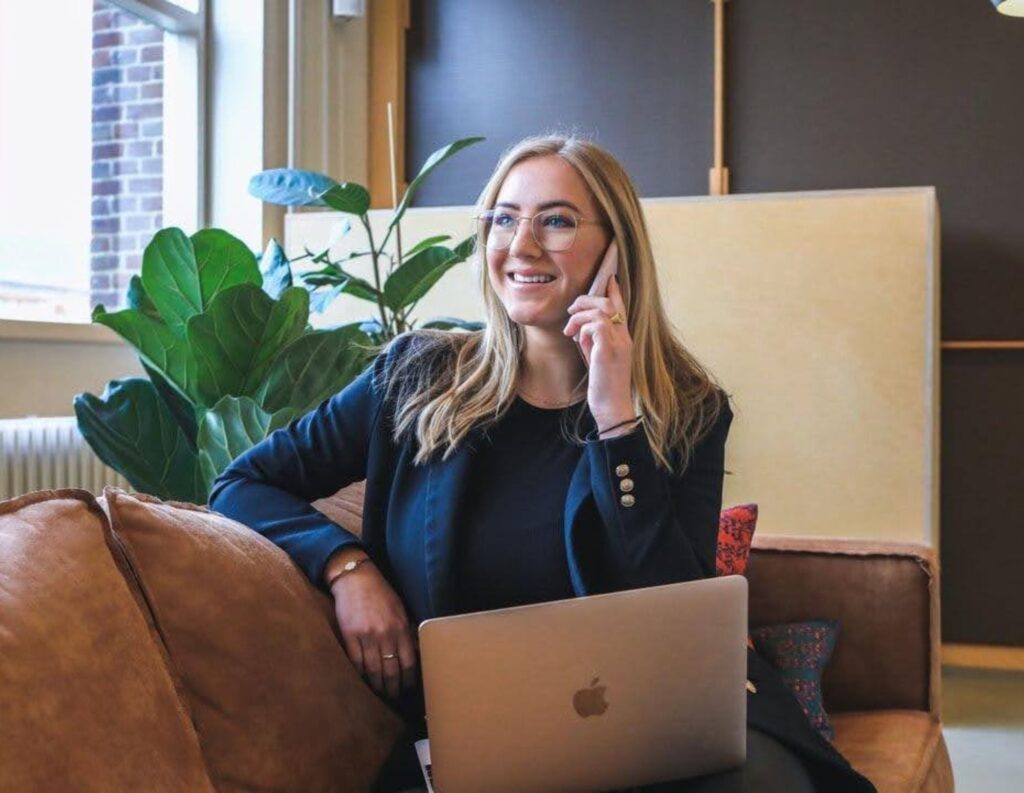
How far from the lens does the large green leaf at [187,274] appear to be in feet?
8.17

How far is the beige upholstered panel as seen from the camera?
3248 mm

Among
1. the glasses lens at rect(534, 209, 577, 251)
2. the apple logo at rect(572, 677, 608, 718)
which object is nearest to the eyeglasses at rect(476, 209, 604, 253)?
the glasses lens at rect(534, 209, 577, 251)

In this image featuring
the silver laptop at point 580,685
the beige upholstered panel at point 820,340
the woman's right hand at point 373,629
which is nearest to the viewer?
the silver laptop at point 580,685

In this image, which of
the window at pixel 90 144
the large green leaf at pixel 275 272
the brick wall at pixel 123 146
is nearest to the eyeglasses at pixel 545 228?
the large green leaf at pixel 275 272

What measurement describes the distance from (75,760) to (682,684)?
606 mm

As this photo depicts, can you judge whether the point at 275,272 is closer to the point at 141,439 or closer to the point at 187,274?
the point at 187,274

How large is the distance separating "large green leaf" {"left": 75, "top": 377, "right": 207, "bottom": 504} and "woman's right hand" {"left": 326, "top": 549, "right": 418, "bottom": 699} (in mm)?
1155

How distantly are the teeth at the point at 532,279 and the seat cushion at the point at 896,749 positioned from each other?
830mm

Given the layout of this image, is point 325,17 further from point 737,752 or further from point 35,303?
point 737,752

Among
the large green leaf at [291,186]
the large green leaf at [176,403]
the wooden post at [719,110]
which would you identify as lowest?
the large green leaf at [176,403]

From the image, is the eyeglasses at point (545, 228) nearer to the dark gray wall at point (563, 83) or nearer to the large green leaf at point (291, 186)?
the large green leaf at point (291, 186)

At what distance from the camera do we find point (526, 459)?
1704 millimetres

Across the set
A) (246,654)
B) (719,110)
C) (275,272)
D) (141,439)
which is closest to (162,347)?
(141,439)

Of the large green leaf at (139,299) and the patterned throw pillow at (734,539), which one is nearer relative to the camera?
the patterned throw pillow at (734,539)
